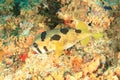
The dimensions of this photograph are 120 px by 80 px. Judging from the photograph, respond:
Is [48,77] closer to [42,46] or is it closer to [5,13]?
[42,46]

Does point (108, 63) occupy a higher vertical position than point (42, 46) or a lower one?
lower

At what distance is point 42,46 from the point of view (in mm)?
3654

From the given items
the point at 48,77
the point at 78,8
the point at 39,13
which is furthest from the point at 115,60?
the point at 39,13

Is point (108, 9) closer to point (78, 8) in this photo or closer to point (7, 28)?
point (78, 8)

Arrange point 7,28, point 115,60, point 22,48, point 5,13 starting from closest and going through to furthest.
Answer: point 115,60
point 22,48
point 7,28
point 5,13

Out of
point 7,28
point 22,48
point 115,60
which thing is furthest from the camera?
point 7,28

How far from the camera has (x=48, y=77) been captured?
354 centimetres

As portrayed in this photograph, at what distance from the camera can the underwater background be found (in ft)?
12.1

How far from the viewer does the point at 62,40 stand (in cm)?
377

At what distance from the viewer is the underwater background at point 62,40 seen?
3674 millimetres

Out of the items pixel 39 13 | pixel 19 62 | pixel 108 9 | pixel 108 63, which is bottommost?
pixel 108 63

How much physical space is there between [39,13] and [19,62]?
3.94ft

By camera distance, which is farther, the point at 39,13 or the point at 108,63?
the point at 39,13

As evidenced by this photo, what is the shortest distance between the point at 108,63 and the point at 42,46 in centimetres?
96
